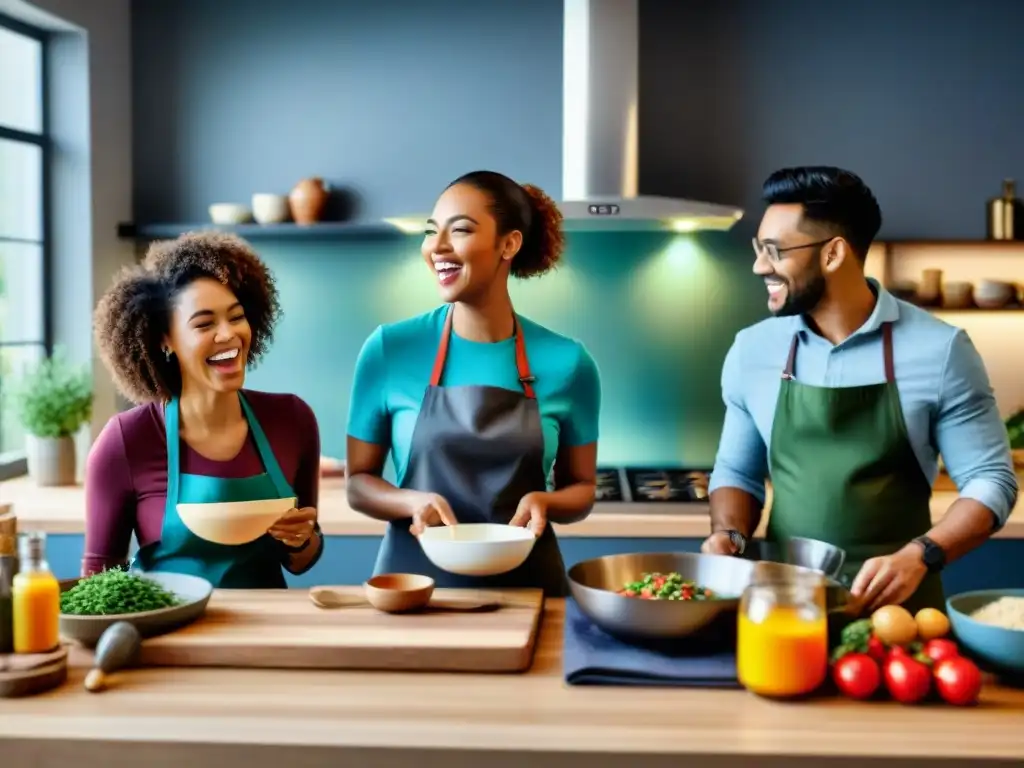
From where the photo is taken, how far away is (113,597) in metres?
1.70

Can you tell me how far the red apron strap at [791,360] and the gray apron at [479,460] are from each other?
1.74ft

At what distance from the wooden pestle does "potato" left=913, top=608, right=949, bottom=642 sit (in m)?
1.16

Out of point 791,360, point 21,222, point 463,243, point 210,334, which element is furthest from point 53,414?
point 791,360

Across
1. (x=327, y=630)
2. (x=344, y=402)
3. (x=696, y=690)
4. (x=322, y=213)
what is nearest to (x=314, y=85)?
(x=322, y=213)

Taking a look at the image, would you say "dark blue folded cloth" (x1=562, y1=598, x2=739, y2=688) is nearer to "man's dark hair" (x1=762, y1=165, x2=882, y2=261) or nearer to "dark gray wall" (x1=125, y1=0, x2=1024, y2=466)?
"man's dark hair" (x1=762, y1=165, x2=882, y2=261)

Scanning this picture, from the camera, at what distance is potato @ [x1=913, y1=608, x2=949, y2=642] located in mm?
1587

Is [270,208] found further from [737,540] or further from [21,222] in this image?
[737,540]

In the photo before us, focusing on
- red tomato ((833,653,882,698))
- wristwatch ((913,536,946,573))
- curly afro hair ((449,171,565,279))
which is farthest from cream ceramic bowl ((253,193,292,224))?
red tomato ((833,653,882,698))

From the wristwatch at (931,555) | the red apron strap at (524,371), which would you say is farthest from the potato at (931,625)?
the red apron strap at (524,371)

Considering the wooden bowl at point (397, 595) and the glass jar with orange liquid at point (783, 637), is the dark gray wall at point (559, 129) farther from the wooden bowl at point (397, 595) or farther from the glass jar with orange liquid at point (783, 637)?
the glass jar with orange liquid at point (783, 637)

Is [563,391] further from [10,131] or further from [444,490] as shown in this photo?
[10,131]

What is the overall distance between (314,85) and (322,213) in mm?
519

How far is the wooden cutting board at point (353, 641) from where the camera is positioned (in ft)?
5.30

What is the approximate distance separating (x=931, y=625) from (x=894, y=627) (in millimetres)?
81
